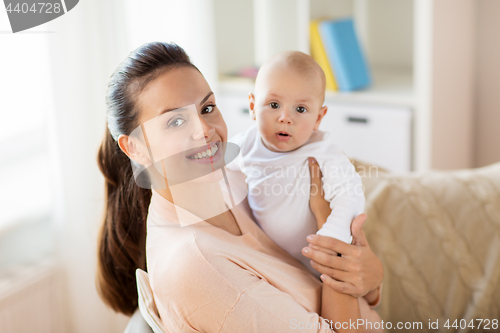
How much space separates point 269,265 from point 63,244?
38.9 inches

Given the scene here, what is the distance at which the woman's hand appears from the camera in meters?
0.92

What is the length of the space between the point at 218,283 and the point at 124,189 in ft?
1.08

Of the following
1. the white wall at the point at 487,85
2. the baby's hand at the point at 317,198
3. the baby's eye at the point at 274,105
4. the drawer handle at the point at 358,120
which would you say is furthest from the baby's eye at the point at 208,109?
the white wall at the point at 487,85

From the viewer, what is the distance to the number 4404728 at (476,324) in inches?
52.6

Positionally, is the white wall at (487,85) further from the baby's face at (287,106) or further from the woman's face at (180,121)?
the woman's face at (180,121)

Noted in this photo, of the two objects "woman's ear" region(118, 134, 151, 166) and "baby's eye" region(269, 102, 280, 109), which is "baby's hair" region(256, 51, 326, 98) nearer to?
"baby's eye" region(269, 102, 280, 109)

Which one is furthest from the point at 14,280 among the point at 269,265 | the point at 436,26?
the point at 436,26

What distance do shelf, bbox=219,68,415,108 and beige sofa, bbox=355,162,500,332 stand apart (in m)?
0.70

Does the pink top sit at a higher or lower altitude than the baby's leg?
higher

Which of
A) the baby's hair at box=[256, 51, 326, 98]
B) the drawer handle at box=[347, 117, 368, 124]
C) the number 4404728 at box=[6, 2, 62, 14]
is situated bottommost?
the drawer handle at box=[347, 117, 368, 124]

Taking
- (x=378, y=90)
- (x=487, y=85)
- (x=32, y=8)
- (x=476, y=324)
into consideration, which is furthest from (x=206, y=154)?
(x=487, y=85)

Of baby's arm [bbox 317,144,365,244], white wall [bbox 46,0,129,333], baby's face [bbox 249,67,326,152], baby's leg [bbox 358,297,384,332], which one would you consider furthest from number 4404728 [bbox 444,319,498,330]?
white wall [bbox 46,0,129,333]

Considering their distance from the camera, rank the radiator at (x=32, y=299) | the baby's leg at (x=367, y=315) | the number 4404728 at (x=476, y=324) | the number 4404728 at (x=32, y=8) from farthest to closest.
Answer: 1. the radiator at (x=32, y=299)
2. the number 4404728 at (x=476, y=324)
3. the number 4404728 at (x=32, y=8)
4. the baby's leg at (x=367, y=315)

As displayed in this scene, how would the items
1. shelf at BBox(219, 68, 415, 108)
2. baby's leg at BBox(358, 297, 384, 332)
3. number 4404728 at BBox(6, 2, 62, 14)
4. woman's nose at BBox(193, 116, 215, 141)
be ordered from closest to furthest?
woman's nose at BBox(193, 116, 215, 141) < baby's leg at BBox(358, 297, 384, 332) < number 4404728 at BBox(6, 2, 62, 14) < shelf at BBox(219, 68, 415, 108)
